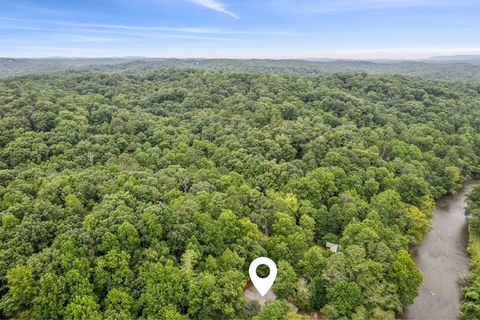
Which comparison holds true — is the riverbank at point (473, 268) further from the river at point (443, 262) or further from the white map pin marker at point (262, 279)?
the white map pin marker at point (262, 279)

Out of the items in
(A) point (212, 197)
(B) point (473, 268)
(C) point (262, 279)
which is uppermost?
(A) point (212, 197)

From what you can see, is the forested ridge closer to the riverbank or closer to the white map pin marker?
the white map pin marker

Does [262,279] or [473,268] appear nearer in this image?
[262,279]

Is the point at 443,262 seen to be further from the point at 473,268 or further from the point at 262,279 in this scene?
the point at 262,279

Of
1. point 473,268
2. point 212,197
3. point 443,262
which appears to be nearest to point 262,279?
point 212,197

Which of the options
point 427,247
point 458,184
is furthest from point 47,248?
point 458,184
